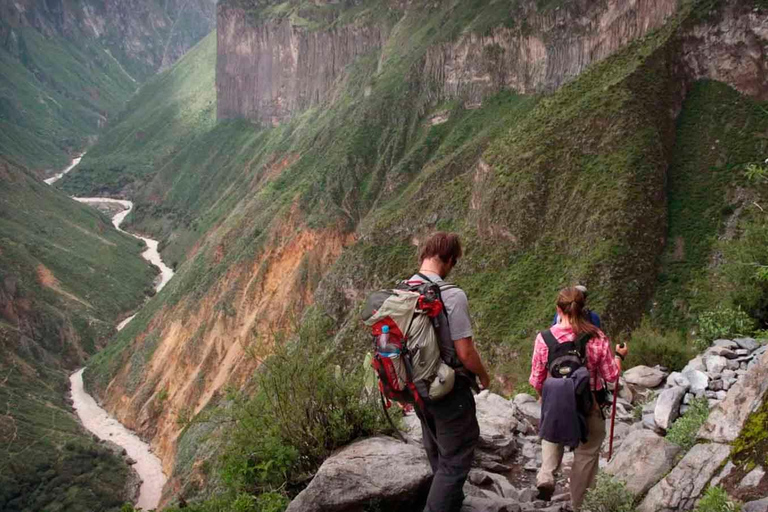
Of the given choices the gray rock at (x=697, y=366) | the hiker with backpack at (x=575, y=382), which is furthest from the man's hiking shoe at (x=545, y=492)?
the gray rock at (x=697, y=366)

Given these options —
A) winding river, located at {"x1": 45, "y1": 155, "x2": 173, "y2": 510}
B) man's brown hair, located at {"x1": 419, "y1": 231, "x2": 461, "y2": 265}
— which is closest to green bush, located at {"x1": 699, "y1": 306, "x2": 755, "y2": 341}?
man's brown hair, located at {"x1": 419, "y1": 231, "x2": 461, "y2": 265}

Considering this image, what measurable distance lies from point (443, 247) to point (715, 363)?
18.5 feet

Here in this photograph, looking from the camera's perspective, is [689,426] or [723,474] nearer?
[723,474]

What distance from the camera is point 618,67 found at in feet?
128

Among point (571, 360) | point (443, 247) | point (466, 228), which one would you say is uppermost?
point (466, 228)

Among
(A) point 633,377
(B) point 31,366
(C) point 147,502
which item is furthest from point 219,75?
(A) point 633,377

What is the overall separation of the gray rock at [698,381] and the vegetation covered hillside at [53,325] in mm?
42024

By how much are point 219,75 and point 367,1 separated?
53515 millimetres

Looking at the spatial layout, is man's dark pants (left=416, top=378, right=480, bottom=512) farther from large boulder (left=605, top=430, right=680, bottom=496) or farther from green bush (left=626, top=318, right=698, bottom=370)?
green bush (left=626, top=318, right=698, bottom=370)

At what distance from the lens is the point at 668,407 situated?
8.99 m

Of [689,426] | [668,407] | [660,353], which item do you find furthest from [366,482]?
[660,353]

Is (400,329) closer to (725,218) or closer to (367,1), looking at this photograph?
(725,218)

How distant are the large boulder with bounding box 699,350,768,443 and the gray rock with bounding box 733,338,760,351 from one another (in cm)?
389

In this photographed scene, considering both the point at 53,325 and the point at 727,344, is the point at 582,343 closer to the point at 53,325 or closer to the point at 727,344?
the point at 727,344
